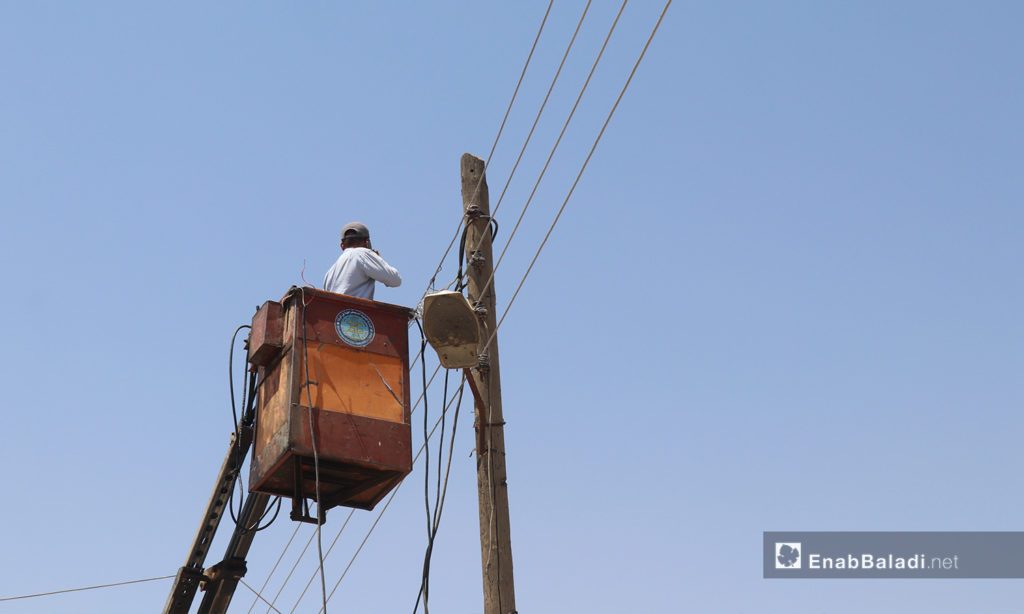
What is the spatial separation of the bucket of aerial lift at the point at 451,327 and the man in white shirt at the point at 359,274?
1.40m

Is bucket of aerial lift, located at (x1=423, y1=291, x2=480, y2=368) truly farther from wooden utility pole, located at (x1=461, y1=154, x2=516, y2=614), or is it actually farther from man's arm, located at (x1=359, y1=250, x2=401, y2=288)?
man's arm, located at (x1=359, y1=250, x2=401, y2=288)

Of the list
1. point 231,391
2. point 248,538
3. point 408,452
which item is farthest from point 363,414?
point 248,538

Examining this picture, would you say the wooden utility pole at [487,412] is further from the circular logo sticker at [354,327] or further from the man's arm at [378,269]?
the circular logo sticker at [354,327]

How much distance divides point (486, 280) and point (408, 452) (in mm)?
1592

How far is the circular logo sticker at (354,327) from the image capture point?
8555 mm

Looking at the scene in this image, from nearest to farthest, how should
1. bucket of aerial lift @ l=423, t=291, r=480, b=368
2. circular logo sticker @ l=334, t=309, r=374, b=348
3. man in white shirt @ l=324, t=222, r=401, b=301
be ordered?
bucket of aerial lift @ l=423, t=291, r=480, b=368 → circular logo sticker @ l=334, t=309, r=374, b=348 → man in white shirt @ l=324, t=222, r=401, b=301

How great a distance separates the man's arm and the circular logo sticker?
0.60 meters

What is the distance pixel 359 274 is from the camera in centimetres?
925

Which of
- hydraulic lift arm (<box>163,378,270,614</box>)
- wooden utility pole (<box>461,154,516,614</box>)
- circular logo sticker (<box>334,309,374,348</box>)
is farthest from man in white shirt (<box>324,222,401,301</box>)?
hydraulic lift arm (<box>163,378,270,614</box>)

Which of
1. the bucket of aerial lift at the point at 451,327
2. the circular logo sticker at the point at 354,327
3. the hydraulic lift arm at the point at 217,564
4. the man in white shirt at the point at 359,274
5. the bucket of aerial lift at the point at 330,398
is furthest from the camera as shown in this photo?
the hydraulic lift arm at the point at 217,564

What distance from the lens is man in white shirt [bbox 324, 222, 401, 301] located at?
30.2 feet

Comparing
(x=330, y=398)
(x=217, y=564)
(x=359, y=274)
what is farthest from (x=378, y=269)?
(x=217, y=564)

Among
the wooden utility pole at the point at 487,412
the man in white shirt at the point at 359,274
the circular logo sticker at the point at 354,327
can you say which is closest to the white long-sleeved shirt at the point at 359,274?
the man in white shirt at the point at 359,274

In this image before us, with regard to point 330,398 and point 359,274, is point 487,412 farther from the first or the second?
point 359,274
